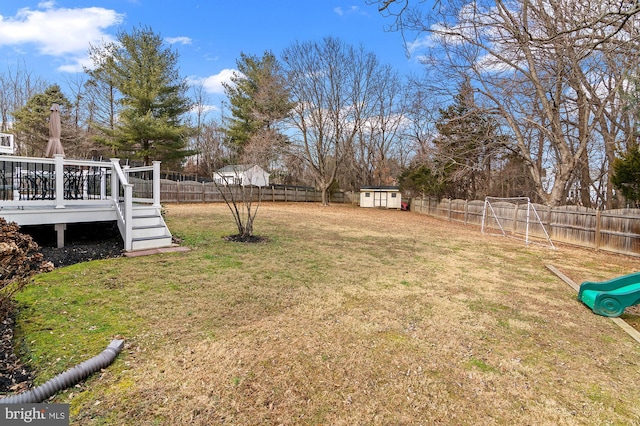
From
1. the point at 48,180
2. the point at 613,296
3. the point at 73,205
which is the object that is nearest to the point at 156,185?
the point at 73,205

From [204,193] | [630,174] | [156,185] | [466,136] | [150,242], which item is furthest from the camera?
[204,193]

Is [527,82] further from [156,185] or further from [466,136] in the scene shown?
[156,185]

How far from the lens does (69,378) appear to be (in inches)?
80.1

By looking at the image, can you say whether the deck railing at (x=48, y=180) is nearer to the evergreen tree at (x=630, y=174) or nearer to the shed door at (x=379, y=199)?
the evergreen tree at (x=630, y=174)

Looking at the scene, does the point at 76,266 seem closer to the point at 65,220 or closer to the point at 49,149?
the point at 65,220

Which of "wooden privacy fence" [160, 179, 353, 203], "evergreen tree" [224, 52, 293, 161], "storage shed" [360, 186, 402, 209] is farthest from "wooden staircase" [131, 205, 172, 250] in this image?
"storage shed" [360, 186, 402, 209]

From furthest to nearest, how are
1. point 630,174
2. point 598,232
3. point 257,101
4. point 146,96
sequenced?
1. point 257,101
2. point 146,96
3. point 598,232
4. point 630,174

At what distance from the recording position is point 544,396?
85.6 inches

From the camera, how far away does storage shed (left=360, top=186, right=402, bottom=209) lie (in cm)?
2723

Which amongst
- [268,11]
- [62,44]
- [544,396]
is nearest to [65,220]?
[544,396]

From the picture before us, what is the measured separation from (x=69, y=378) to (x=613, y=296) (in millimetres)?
5356

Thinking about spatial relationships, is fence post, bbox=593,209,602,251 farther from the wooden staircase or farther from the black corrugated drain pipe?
the black corrugated drain pipe

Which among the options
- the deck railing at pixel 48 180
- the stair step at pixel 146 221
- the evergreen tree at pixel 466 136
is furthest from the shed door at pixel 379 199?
the stair step at pixel 146 221

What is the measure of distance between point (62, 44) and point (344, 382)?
2292cm
